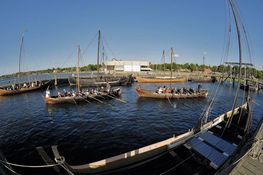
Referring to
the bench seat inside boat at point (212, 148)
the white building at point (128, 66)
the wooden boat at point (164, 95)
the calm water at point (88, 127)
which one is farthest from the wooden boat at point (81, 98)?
the white building at point (128, 66)

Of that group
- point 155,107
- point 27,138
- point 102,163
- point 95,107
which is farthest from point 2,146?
Answer: point 155,107

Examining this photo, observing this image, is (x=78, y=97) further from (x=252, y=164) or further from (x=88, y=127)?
(x=252, y=164)

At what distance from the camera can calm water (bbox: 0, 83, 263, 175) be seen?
16984 millimetres

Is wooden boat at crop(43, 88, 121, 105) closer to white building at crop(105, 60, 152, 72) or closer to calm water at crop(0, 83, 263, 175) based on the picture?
calm water at crop(0, 83, 263, 175)

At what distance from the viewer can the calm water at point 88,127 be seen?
17.0m

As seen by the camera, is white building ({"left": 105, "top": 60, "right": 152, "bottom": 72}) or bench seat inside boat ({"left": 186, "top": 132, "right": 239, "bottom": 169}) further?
white building ({"left": 105, "top": 60, "right": 152, "bottom": 72})

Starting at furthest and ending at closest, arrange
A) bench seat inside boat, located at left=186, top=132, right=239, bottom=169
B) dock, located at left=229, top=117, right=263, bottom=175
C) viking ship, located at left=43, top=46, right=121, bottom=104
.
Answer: viking ship, located at left=43, top=46, right=121, bottom=104, bench seat inside boat, located at left=186, top=132, right=239, bottom=169, dock, located at left=229, top=117, right=263, bottom=175

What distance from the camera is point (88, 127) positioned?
925 inches

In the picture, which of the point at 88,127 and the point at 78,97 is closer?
the point at 88,127

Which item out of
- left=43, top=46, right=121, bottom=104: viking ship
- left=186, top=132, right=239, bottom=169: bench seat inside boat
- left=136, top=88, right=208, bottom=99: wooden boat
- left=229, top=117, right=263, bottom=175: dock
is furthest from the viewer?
left=136, top=88, right=208, bottom=99: wooden boat

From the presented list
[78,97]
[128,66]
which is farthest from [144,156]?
[128,66]

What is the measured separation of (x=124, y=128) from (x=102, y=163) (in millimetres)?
11417

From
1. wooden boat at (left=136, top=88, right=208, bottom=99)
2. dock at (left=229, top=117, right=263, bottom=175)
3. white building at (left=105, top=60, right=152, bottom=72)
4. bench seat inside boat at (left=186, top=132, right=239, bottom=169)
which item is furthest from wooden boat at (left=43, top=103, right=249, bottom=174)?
white building at (left=105, top=60, right=152, bottom=72)

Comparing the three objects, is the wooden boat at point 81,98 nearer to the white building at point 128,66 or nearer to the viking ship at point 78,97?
the viking ship at point 78,97
